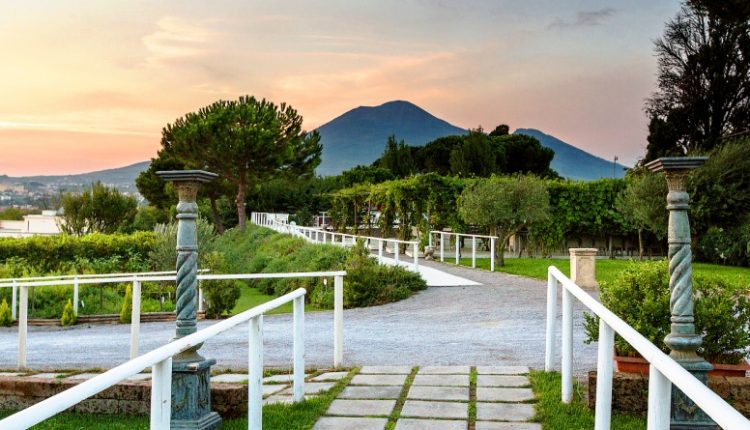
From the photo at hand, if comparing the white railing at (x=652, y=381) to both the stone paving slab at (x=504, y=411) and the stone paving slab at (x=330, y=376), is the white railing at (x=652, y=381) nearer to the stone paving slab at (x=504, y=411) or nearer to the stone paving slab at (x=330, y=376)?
the stone paving slab at (x=504, y=411)

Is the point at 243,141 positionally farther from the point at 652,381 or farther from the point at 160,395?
the point at 652,381

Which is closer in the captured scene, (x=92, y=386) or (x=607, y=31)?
(x=92, y=386)

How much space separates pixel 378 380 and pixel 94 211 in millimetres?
45773

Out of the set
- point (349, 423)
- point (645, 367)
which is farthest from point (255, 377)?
point (645, 367)

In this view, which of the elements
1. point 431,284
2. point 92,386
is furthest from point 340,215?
point 92,386

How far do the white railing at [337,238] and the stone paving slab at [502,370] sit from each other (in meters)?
9.01

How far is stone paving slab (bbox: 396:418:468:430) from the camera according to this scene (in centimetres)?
477

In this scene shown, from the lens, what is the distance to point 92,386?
7.02ft

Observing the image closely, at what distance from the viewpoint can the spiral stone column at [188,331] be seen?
478 cm

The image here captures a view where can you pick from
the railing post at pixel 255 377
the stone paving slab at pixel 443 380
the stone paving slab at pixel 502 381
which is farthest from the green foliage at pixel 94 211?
the railing post at pixel 255 377

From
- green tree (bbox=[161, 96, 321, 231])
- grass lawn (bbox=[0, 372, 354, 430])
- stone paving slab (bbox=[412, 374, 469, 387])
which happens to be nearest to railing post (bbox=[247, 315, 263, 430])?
grass lawn (bbox=[0, 372, 354, 430])

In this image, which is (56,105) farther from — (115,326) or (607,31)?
(607,31)

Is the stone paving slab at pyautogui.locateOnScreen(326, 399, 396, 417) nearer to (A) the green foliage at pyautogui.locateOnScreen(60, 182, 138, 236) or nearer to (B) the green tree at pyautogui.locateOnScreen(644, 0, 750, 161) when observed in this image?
(B) the green tree at pyautogui.locateOnScreen(644, 0, 750, 161)

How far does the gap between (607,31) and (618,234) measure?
9134 millimetres
